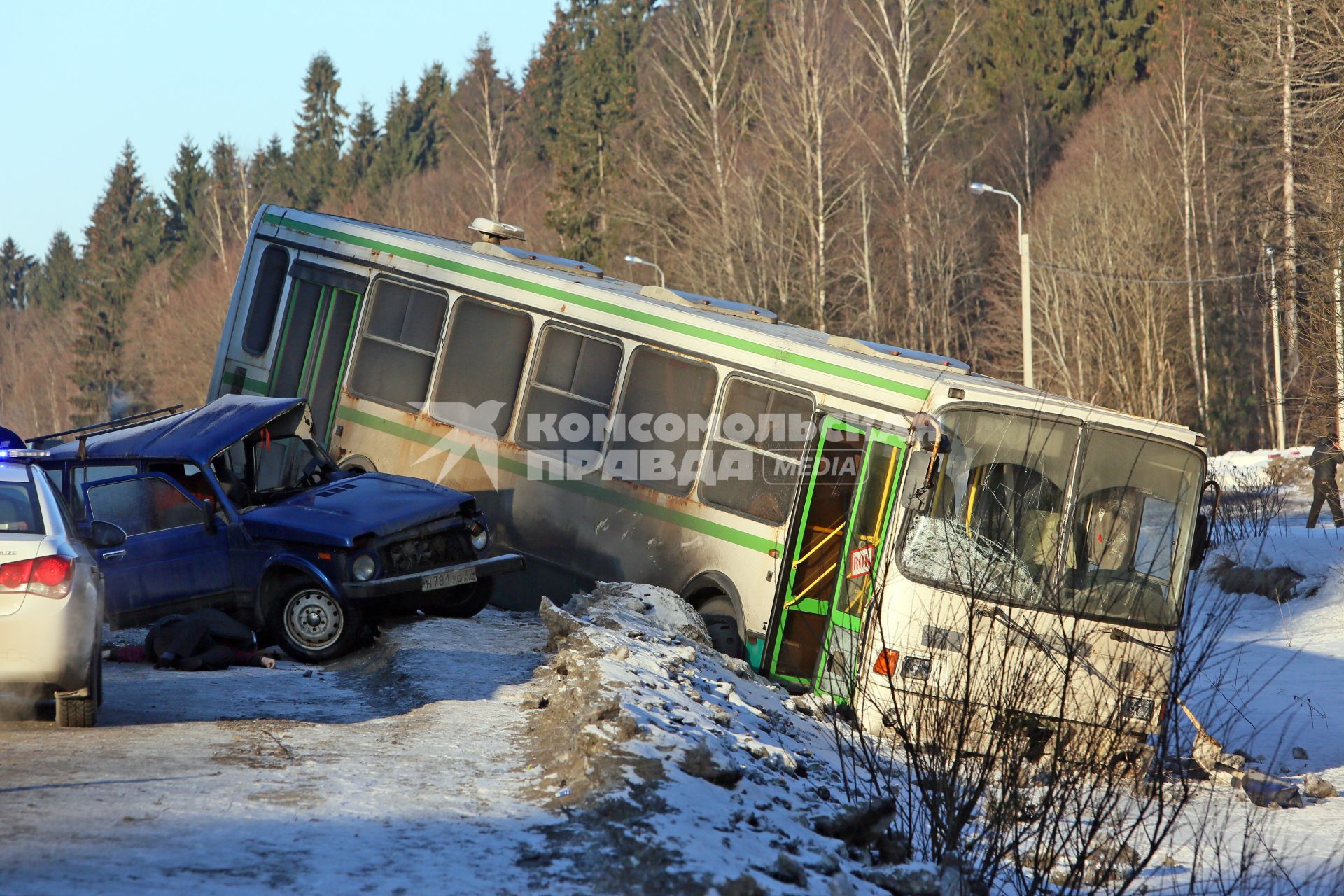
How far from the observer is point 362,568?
10.7 meters

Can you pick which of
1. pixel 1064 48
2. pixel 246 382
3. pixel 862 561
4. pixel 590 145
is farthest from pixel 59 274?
pixel 862 561

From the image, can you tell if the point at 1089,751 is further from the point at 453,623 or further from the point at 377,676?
the point at 453,623

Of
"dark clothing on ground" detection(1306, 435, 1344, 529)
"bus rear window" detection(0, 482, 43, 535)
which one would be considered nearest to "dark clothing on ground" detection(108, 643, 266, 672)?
"bus rear window" detection(0, 482, 43, 535)

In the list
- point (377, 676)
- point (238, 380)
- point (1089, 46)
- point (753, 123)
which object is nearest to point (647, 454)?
point (377, 676)

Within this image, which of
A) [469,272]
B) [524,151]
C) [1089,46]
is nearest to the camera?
[469,272]

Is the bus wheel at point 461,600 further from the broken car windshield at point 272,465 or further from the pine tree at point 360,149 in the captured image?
the pine tree at point 360,149

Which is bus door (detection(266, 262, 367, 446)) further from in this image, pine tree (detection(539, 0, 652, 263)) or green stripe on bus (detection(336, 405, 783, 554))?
pine tree (detection(539, 0, 652, 263))

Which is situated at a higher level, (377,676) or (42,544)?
(42,544)

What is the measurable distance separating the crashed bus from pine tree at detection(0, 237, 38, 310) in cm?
13516

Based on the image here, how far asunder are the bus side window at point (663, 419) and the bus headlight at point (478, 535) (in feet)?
4.86

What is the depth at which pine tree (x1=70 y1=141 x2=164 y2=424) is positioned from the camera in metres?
86.1

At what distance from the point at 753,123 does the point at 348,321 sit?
35.9m

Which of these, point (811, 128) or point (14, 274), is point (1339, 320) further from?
point (14, 274)

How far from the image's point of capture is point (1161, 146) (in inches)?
1895
